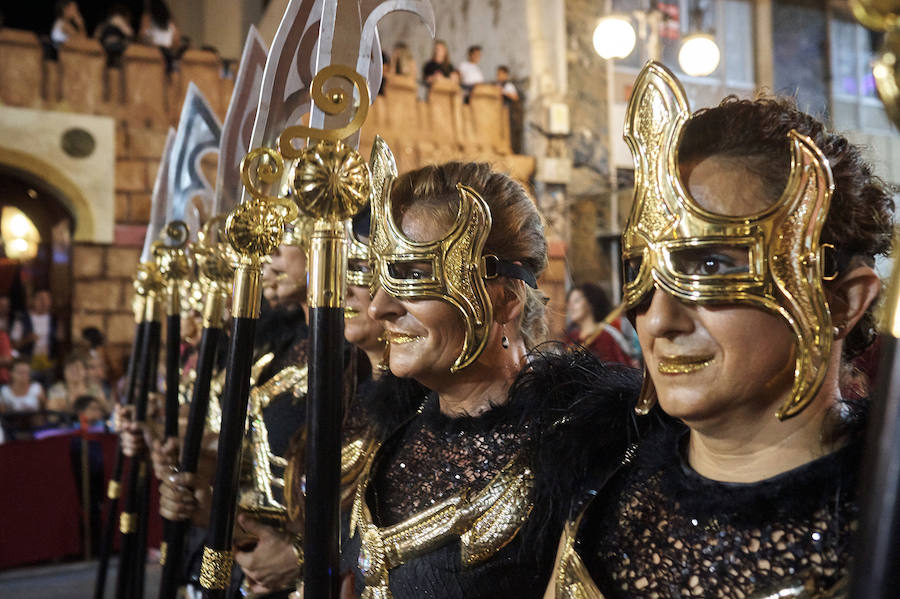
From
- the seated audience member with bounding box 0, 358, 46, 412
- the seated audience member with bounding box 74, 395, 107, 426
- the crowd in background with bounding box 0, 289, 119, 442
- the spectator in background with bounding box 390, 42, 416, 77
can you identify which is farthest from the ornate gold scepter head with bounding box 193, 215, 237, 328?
the spectator in background with bounding box 390, 42, 416, 77

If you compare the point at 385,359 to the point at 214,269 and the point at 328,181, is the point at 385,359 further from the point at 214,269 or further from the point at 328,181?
the point at 328,181

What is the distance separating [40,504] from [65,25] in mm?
5544

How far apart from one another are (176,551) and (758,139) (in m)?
Answer: 1.47

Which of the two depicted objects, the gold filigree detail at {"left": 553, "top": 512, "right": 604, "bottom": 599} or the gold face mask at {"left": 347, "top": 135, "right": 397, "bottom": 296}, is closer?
the gold filigree detail at {"left": 553, "top": 512, "right": 604, "bottom": 599}

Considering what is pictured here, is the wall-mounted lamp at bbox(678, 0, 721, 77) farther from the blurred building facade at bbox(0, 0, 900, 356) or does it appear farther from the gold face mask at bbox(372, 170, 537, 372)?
the gold face mask at bbox(372, 170, 537, 372)

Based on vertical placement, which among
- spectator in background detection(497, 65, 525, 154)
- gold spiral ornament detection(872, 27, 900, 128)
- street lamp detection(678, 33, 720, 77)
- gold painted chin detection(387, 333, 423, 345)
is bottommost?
gold painted chin detection(387, 333, 423, 345)

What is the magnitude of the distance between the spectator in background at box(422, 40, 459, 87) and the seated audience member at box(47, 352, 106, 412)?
541cm

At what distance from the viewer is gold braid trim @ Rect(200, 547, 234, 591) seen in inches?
60.9

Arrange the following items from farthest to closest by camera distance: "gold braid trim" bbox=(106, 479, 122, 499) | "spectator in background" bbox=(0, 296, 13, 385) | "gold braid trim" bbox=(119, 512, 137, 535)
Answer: "spectator in background" bbox=(0, 296, 13, 385), "gold braid trim" bbox=(106, 479, 122, 499), "gold braid trim" bbox=(119, 512, 137, 535)

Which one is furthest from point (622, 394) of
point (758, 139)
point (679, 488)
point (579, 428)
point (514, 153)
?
point (514, 153)

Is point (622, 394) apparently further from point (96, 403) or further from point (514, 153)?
point (514, 153)

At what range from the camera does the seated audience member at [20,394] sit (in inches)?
248

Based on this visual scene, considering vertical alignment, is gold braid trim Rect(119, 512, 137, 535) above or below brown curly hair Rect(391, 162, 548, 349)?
below

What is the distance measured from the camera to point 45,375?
25.5 ft
